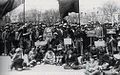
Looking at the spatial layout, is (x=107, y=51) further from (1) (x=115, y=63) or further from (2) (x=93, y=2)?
(2) (x=93, y=2)

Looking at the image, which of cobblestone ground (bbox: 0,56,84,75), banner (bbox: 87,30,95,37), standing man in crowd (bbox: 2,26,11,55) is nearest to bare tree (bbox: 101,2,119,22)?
banner (bbox: 87,30,95,37)

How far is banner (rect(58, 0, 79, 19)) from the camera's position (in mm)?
1655

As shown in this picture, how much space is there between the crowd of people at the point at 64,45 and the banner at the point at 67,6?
0.09 metres

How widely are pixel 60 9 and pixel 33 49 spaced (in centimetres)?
35

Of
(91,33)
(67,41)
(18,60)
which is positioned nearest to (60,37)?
(67,41)

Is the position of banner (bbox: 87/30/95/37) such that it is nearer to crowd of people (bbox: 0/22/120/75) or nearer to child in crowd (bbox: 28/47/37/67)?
crowd of people (bbox: 0/22/120/75)

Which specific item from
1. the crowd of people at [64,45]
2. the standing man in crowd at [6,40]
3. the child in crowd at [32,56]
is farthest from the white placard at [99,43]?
the standing man in crowd at [6,40]

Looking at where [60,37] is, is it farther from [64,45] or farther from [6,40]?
[6,40]

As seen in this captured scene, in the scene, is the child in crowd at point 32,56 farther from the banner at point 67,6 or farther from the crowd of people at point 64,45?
the banner at point 67,6

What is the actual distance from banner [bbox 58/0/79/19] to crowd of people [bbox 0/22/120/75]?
3.4 inches

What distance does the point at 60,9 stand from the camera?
1678 mm

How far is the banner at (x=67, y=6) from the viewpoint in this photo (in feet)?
5.43

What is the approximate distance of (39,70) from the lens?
1662mm

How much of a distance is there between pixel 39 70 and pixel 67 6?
1.64 feet
